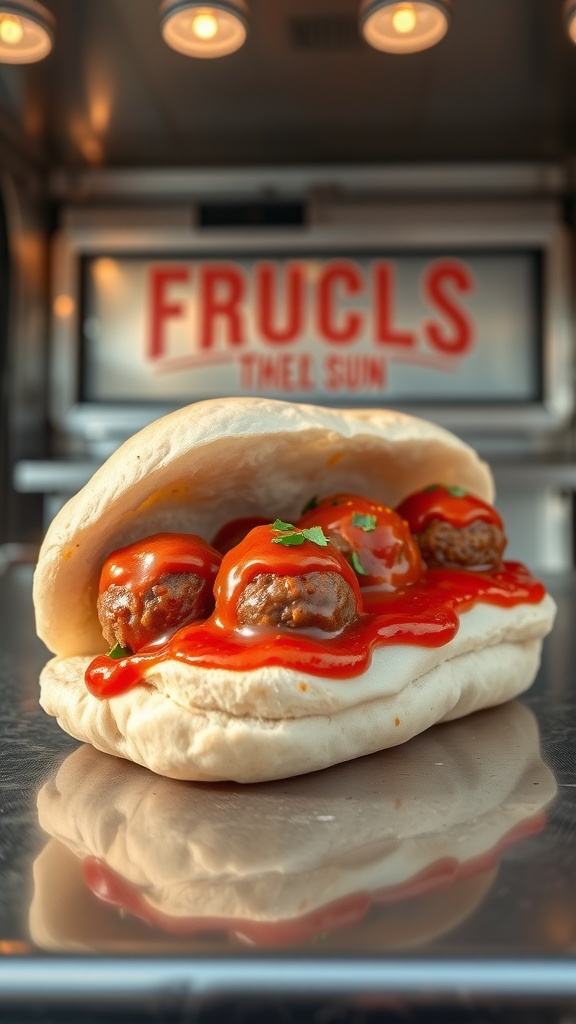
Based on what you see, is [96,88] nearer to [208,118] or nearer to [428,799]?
A: [208,118]

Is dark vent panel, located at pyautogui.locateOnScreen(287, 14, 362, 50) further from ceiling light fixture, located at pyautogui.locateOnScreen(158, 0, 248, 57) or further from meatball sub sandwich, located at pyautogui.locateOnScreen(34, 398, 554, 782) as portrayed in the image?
meatball sub sandwich, located at pyautogui.locateOnScreen(34, 398, 554, 782)

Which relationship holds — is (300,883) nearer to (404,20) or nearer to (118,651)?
(118,651)

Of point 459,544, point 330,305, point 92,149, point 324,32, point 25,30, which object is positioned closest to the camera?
point 459,544

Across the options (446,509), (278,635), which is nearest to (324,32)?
(446,509)

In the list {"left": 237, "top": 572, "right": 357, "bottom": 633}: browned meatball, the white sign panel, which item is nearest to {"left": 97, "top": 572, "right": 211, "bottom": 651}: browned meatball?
{"left": 237, "top": 572, "right": 357, "bottom": 633}: browned meatball

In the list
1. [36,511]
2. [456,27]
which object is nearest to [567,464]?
[456,27]

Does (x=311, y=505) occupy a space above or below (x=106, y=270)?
below

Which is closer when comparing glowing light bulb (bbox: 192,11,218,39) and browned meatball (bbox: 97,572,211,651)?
browned meatball (bbox: 97,572,211,651)
